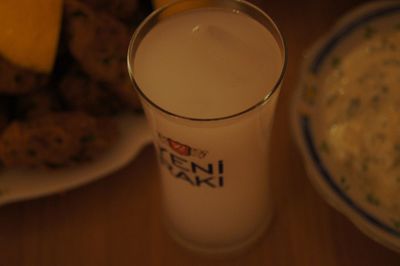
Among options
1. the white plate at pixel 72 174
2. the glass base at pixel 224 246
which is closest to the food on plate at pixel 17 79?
the white plate at pixel 72 174

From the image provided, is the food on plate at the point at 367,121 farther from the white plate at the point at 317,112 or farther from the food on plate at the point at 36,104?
the food on plate at the point at 36,104

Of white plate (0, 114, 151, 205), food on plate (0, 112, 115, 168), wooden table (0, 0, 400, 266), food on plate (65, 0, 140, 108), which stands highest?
food on plate (65, 0, 140, 108)

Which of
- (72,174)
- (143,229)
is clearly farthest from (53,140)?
(143,229)

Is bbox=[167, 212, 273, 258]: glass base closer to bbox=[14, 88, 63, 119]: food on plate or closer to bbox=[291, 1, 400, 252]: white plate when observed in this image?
bbox=[291, 1, 400, 252]: white plate

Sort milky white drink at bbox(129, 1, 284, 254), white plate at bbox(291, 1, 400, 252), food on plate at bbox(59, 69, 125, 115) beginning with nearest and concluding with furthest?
milky white drink at bbox(129, 1, 284, 254) → white plate at bbox(291, 1, 400, 252) → food on plate at bbox(59, 69, 125, 115)

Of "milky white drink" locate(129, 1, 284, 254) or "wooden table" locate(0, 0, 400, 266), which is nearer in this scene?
"milky white drink" locate(129, 1, 284, 254)

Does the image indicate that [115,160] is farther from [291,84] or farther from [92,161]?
[291,84]

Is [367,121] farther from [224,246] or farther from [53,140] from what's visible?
[53,140]

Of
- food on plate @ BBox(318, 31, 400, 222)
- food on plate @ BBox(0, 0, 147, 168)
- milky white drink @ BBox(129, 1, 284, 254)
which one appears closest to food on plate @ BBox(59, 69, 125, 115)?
food on plate @ BBox(0, 0, 147, 168)
